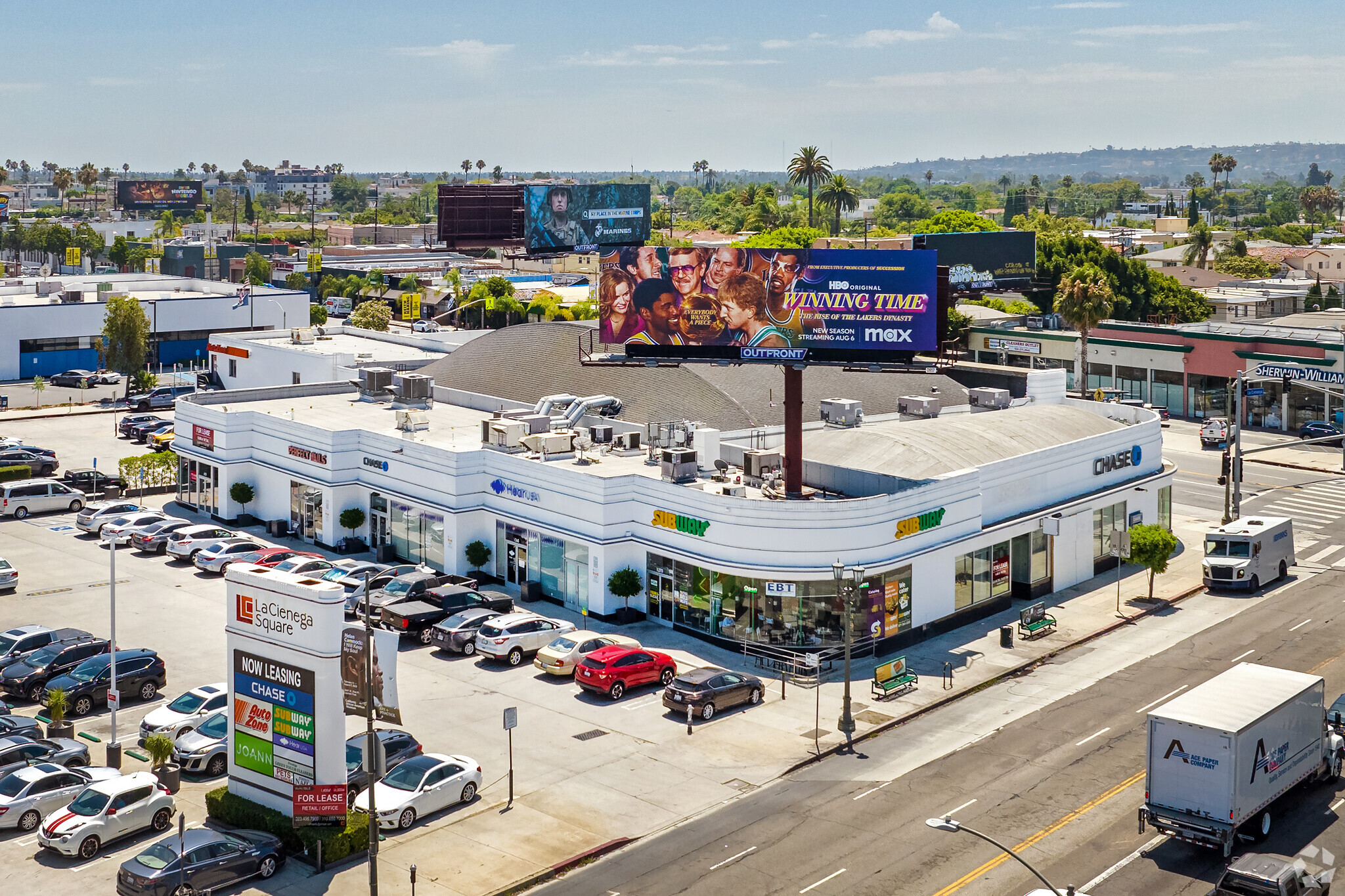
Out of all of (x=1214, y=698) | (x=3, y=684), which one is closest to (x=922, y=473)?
(x=1214, y=698)

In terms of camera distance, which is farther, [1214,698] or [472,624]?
[472,624]

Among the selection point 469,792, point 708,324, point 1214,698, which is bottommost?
point 469,792

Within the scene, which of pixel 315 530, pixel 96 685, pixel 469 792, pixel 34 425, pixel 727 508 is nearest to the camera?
pixel 469 792

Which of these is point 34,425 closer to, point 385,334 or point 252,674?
point 385,334

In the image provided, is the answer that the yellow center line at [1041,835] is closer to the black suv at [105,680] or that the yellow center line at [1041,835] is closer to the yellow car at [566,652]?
the yellow car at [566,652]

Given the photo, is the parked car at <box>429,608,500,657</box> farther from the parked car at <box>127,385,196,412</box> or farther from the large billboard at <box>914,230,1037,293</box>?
the large billboard at <box>914,230,1037,293</box>

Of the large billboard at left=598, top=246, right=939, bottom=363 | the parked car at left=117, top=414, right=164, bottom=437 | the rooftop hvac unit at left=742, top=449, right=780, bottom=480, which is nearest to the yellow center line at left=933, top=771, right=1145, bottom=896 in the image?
the large billboard at left=598, top=246, right=939, bottom=363

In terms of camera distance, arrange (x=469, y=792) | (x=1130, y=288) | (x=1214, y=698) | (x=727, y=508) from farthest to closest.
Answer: (x=1130, y=288) < (x=727, y=508) < (x=469, y=792) < (x=1214, y=698)
